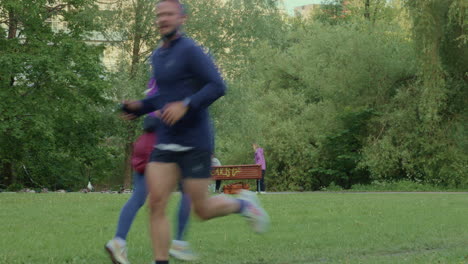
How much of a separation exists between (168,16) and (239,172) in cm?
2071

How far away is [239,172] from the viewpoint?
25.9 m

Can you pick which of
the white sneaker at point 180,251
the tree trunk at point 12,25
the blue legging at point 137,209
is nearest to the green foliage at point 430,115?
the tree trunk at point 12,25

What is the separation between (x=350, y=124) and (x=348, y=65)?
2.92 meters

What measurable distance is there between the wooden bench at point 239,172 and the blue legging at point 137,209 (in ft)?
61.2

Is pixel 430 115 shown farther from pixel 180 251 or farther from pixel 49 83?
pixel 180 251

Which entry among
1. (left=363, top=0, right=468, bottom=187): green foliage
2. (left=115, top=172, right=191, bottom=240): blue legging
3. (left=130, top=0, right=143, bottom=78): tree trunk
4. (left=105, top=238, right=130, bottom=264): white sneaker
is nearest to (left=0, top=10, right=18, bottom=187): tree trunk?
(left=130, top=0, right=143, bottom=78): tree trunk

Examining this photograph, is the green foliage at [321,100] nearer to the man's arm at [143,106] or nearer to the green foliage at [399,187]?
the green foliage at [399,187]

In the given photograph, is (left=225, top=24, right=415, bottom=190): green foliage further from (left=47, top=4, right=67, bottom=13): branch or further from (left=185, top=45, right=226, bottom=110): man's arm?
(left=185, top=45, right=226, bottom=110): man's arm

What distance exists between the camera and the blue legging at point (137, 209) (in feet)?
21.3

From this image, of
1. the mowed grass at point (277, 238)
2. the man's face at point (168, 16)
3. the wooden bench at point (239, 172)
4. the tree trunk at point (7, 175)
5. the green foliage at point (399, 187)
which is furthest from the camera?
the tree trunk at point (7, 175)

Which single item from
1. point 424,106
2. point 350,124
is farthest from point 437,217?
point 350,124

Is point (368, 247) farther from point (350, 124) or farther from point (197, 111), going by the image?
point (350, 124)

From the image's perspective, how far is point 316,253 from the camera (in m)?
7.30

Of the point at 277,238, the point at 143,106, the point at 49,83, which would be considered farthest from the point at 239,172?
the point at 143,106
